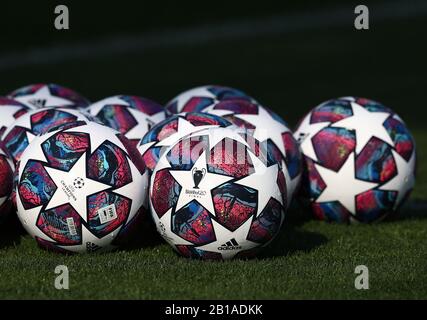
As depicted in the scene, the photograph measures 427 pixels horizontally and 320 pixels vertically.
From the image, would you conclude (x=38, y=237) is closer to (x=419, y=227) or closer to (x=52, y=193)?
(x=52, y=193)

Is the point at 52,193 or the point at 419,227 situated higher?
the point at 52,193

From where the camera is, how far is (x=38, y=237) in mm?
9781

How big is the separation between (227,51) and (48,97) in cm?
1671

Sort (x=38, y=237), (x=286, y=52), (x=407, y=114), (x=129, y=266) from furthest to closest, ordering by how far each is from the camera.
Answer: (x=286, y=52) → (x=407, y=114) → (x=38, y=237) → (x=129, y=266)

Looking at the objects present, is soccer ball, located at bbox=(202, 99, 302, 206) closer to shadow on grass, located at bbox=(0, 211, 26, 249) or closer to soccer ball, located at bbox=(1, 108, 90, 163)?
soccer ball, located at bbox=(1, 108, 90, 163)

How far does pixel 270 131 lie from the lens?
37.3 ft

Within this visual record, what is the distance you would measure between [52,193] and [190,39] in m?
22.2

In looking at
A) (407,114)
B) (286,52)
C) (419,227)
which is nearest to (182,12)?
(286,52)

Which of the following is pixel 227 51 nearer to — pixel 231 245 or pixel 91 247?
pixel 91 247

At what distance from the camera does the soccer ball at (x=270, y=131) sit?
11.2 meters

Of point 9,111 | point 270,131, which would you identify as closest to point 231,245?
point 270,131

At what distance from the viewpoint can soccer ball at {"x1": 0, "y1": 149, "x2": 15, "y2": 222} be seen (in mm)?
10047

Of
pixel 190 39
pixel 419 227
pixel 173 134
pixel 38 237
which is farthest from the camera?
pixel 190 39

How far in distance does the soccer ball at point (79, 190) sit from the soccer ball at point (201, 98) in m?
3.12
